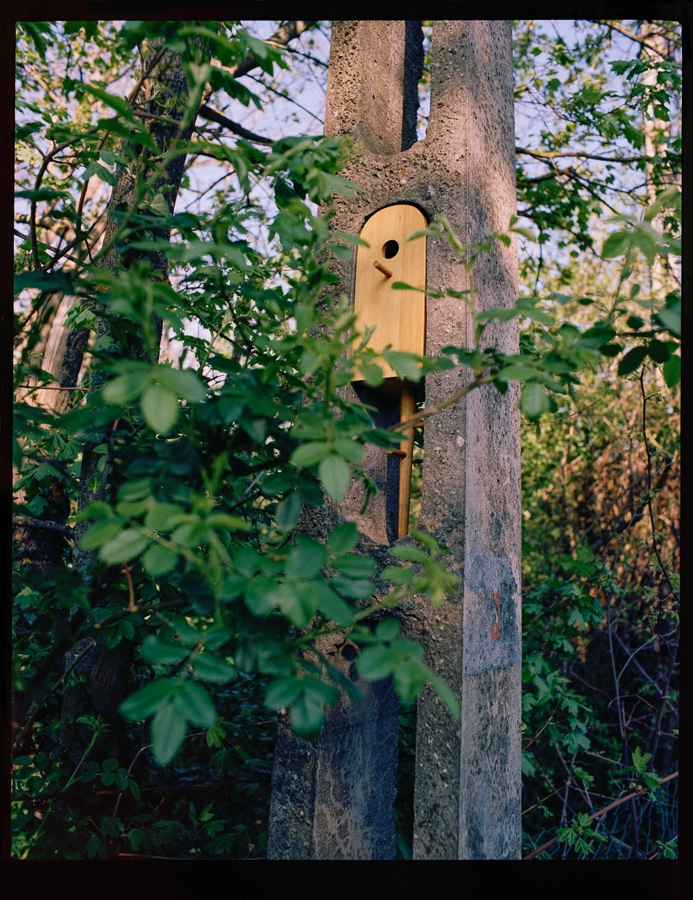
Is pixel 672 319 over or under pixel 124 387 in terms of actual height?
over

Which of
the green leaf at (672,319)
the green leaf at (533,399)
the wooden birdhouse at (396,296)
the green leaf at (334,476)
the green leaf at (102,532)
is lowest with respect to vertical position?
the green leaf at (102,532)

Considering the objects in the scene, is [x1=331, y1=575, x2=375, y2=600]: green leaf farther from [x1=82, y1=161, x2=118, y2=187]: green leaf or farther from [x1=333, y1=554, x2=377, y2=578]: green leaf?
[x1=82, y1=161, x2=118, y2=187]: green leaf

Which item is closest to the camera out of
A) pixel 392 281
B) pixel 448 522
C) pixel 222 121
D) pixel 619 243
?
pixel 619 243

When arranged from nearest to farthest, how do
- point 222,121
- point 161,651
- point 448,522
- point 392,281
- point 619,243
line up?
point 161,651 → point 619,243 → point 448,522 → point 392,281 → point 222,121

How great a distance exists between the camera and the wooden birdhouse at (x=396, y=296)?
186 centimetres

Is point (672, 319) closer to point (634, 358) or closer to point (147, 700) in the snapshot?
point (634, 358)

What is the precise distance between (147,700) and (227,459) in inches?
19.1

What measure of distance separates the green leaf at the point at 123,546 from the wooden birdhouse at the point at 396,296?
0.93m

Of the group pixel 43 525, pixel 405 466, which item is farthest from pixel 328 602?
pixel 43 525

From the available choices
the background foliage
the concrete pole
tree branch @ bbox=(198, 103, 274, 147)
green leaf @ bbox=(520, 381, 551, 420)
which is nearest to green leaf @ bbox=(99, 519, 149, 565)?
the background foliage

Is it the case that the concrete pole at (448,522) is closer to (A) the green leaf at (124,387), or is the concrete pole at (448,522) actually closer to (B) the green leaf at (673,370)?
(B) the green leaf at (673,370)

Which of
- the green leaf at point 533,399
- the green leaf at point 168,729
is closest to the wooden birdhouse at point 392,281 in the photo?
the green leaf at point 533,399

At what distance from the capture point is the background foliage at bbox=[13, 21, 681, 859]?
109 cm

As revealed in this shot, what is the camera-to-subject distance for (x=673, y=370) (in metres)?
1.28
